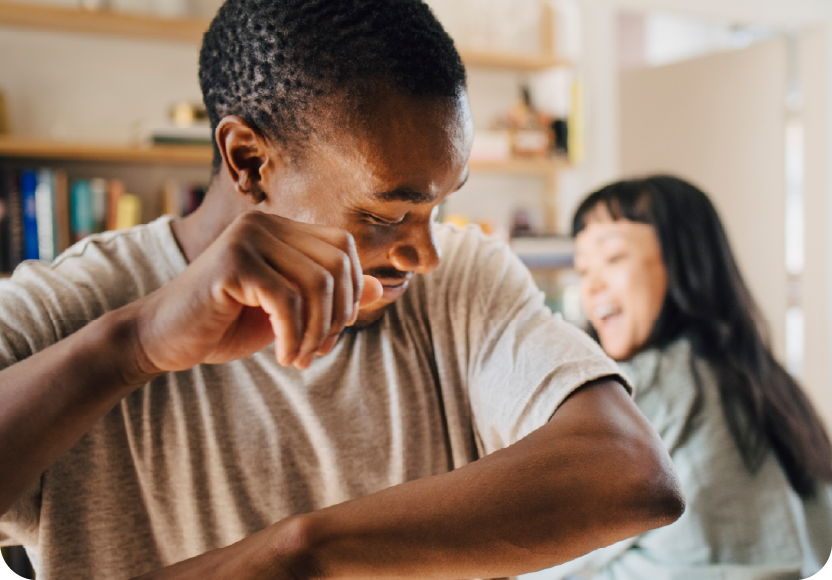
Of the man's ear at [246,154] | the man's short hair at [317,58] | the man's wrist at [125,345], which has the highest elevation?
the man's short hair at [317,58]

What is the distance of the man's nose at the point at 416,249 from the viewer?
0.34 metres

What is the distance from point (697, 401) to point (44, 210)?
1.16 meters

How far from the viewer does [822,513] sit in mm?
635

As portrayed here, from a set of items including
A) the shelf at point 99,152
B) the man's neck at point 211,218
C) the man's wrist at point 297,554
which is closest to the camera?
the man's wrist at point 297,554

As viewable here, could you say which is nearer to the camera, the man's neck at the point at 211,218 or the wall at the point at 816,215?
the man's neck at the point at 211,218

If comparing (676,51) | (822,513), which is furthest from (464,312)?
(676,51)

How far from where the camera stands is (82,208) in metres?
1.26

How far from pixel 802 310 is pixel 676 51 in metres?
1.81

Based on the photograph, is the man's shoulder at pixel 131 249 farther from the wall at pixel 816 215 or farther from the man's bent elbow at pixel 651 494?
the wall at pixel 816 215

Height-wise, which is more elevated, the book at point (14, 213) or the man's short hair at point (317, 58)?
the man's short hair at point (317, 58)

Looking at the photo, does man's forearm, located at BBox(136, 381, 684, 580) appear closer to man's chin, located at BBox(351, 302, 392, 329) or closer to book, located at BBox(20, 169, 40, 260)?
man's chin, located at BBox(351, 302, 392, 329)

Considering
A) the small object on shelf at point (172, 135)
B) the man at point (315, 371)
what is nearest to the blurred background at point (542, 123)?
the small object on shelf at point (172, 135)

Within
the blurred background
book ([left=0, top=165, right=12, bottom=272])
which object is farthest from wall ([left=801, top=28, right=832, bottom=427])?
book ([left=0, top=165, right=12, bottom=272])

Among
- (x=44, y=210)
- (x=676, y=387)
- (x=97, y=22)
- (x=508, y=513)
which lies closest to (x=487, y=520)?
(x=508, y=513)
